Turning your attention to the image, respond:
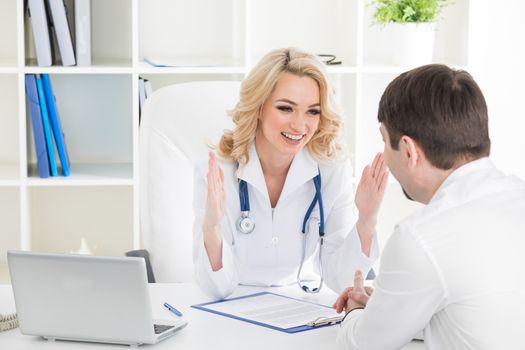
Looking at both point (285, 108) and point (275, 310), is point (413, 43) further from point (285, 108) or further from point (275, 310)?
point (275, 310)

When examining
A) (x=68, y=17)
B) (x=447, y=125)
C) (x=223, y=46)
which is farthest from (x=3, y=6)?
(x=447, y=125)

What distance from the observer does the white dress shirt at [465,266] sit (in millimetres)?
1412

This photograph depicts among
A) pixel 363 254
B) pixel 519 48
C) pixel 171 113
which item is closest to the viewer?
pixel 363 254

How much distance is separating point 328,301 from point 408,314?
0.59 m

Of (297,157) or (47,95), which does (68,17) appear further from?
(297,157)

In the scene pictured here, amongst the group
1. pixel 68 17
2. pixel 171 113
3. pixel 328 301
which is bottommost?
pixel 328 301

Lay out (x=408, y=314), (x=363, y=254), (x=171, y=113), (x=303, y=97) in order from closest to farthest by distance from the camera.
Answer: (x=408, y=314)
(x=363, y=254)
(x=303, y=97)
(x=171, y=113)

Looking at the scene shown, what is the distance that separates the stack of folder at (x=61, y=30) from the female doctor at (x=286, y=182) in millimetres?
1049

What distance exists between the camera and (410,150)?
155cm

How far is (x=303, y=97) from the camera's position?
8.05ft

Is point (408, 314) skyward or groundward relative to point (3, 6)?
groundward

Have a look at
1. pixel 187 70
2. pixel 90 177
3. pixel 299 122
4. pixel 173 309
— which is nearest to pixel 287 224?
pixel 299 122

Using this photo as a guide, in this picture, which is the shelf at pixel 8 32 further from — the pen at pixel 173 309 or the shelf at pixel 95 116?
the pen at pixel 173 309

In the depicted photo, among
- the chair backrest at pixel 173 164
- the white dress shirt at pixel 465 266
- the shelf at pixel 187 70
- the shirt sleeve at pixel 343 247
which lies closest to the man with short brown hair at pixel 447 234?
the white dress shirt at pixel 465 266
